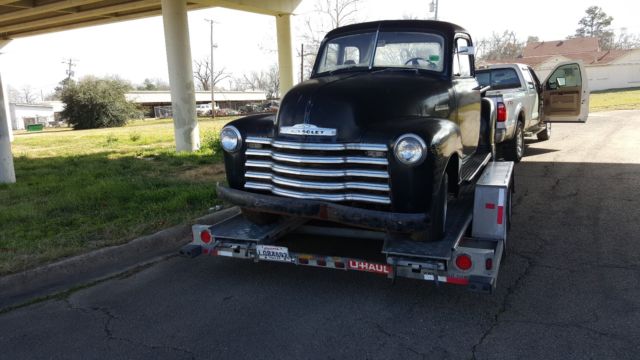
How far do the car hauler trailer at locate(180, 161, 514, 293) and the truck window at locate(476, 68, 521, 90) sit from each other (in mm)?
5722

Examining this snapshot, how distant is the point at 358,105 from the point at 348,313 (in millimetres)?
1700

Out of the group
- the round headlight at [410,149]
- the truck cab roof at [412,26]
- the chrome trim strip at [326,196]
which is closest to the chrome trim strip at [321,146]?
the round headlight at [410,149]

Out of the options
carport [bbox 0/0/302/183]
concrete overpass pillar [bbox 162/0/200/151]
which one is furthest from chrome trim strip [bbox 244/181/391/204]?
concrete overpass pillar [bbox 162/0/200/151]

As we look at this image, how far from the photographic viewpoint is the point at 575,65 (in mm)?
11789

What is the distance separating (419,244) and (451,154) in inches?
32.8

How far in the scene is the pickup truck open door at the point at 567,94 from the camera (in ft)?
38.4

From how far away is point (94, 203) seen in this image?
759 centimetres

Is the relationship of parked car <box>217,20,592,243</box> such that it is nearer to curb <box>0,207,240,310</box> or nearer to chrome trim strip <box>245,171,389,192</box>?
chrome trim strip <box>245,171,389,192</box>

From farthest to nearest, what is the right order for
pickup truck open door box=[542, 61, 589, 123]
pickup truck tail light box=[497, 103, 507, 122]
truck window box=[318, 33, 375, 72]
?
pickup truck open door box=[542, 61, 589, 123] → pickup truck tail light box=[497, 103, 507, 122] → truck window box=[318, 33, 375, 72]

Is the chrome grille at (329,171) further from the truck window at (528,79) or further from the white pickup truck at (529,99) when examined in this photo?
the truck window at (528,79)

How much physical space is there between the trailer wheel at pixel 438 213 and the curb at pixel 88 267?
10.2ft

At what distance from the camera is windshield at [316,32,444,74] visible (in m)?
5.34

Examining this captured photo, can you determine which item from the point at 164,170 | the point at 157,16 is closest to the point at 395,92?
the point at 164,170

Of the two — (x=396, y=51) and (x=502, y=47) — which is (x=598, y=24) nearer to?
(x=502, y=47)
